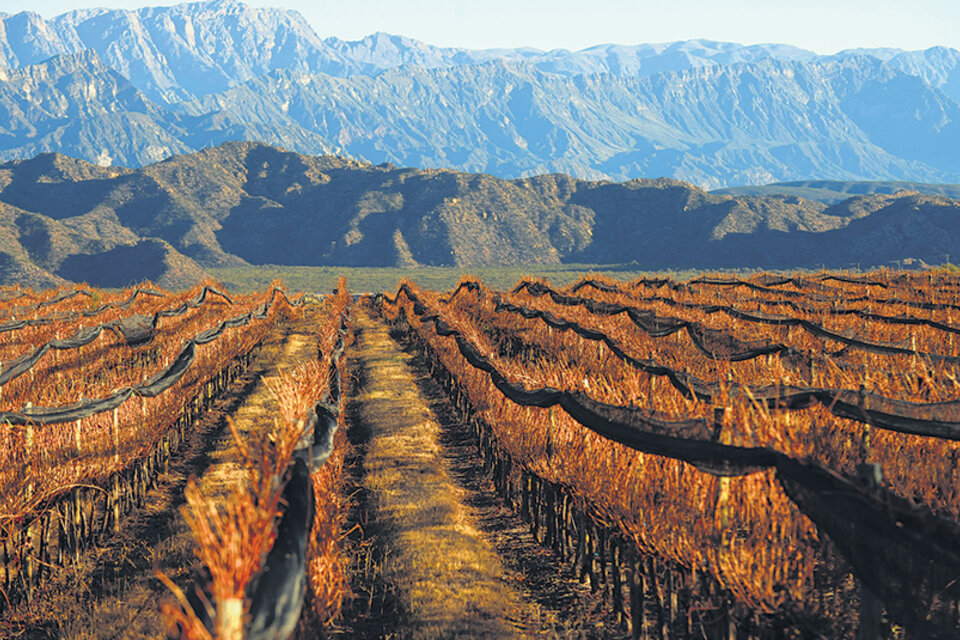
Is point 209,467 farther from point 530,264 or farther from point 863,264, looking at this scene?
point 530,264

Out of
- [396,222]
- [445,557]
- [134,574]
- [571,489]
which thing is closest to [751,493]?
[571,489]

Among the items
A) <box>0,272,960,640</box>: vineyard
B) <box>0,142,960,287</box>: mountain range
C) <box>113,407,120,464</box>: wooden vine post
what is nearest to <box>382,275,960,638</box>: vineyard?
<box>0,272,960,640</box>: vineyard

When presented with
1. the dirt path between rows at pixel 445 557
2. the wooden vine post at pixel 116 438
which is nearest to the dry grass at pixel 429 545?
the dirt path between rows at pixel 445 557

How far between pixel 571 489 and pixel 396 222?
132 m

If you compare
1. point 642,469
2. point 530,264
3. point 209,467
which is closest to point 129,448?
point 209,467

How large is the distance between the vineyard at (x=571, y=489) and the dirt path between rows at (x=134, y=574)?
5.7 inches

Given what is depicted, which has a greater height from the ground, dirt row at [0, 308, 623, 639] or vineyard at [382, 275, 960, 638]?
vineyard at [382, 275, 960, 638]

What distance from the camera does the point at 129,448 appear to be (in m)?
10.4

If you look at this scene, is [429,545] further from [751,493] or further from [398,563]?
[751,493]

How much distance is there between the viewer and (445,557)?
27.9 ft

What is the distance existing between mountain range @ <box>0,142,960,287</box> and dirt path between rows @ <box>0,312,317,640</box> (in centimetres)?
9461

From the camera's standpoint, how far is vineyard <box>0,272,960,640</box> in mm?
4207

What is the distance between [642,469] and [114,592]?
5032mm

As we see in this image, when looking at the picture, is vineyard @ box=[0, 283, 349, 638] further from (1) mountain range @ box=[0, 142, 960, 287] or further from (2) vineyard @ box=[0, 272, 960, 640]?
(1) mountain range @ box=[0, 142, 960, 287]
